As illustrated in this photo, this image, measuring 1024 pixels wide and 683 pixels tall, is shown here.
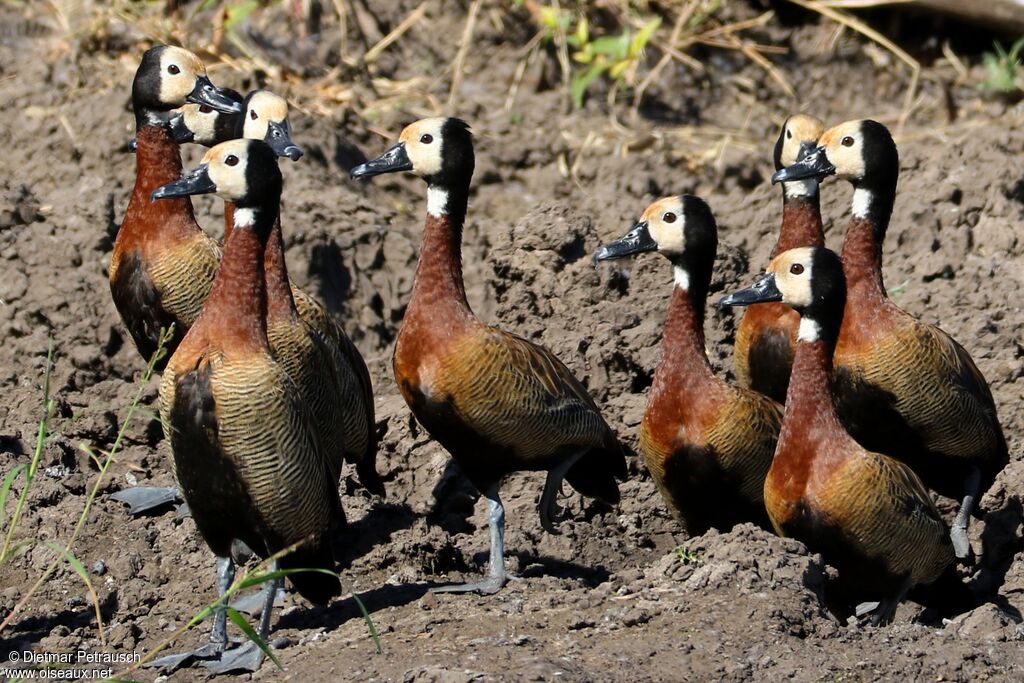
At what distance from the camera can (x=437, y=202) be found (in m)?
6.99

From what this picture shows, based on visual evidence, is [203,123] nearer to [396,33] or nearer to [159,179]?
[159,179]

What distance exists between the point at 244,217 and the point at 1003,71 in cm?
699

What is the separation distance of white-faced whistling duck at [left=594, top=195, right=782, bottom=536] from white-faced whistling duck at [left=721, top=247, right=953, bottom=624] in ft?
0.95

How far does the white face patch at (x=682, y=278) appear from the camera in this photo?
7.07m

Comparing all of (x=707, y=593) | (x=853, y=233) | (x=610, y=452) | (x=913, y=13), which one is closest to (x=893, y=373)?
(x=853, y=233)

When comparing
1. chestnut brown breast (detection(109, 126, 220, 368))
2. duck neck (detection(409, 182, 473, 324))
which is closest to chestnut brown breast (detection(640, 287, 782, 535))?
duck neck (detection(409, 182, 473, 324))

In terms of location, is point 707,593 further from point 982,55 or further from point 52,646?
point 982,55

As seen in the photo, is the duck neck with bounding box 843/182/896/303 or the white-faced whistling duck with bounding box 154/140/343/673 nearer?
the white-faced whistling duck with bounding box 154/140/343/673

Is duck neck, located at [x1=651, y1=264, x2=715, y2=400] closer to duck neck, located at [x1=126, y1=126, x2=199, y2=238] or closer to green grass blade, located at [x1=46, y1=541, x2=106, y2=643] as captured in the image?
duck neck, located at [x1=126, y1=126, x2=199, y2=238]

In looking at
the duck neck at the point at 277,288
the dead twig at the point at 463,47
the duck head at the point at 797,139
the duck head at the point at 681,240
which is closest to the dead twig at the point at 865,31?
the dead twig at the point at 463,47

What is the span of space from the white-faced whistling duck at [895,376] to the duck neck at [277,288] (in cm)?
216

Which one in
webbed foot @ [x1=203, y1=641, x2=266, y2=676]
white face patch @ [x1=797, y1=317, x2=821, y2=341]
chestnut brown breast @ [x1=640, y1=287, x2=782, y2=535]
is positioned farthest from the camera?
chestnut brown breast @ [x1=640, y1=287, x2=782, y2=535]

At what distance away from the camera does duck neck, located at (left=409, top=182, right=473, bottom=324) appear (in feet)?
22.3

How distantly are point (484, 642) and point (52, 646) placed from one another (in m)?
1.65
